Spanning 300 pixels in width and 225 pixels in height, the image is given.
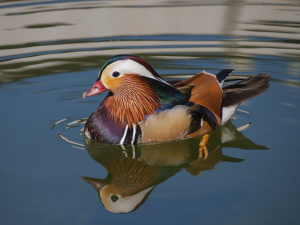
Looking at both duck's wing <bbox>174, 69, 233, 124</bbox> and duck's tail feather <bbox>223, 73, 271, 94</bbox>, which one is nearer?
duck's wing <bbox>174, 69, 233, 124</bbox>

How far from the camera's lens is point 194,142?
420cm

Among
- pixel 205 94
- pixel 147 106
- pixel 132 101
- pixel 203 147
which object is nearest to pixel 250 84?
pixel 205 94

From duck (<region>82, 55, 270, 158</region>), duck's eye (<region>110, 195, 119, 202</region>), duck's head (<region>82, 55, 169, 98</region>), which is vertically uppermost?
duck's head (<region>82, 55, 169, 98</region>)

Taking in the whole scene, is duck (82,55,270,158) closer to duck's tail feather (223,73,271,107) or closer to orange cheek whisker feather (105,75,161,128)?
orange cheek whisker feather (105,75,161,128)

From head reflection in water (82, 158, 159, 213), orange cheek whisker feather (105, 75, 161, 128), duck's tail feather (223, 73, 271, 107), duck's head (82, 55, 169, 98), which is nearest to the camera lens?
head reflection in water (82, 158, 159, 213)

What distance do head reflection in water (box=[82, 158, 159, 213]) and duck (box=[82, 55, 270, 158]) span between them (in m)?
0.34

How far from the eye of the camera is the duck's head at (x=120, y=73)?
3873 mm

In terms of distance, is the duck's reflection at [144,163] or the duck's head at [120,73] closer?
the duck's reflection at [144,163]

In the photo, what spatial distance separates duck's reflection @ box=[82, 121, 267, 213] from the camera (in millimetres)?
3242

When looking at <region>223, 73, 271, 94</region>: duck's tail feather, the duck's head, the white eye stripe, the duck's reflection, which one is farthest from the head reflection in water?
<region>223, 73, 271, 94</region>: duck's tail feather

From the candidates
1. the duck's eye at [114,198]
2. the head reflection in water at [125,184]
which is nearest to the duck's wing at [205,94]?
the head reflection in water at [125,184]

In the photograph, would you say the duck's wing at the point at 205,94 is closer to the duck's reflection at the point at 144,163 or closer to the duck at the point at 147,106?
the duck at the point at 147,106

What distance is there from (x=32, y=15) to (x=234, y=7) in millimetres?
4435

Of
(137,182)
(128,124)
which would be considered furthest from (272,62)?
(137,182)
